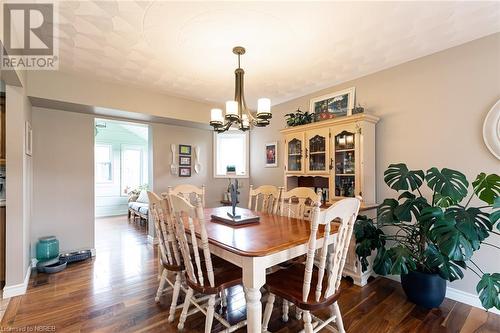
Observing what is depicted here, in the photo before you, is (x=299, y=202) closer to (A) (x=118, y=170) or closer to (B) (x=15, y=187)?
(B) (x=15, y=187)

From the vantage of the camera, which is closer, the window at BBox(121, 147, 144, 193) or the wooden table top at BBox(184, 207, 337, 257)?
the wooden table top at BBox(184, 207, 337, 257)

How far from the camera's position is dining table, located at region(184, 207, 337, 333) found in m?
1.33

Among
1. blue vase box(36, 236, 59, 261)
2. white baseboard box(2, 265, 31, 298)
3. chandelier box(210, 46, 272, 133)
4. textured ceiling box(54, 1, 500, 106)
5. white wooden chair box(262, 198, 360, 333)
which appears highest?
textured ceiling box(54, 1, 500, 106)

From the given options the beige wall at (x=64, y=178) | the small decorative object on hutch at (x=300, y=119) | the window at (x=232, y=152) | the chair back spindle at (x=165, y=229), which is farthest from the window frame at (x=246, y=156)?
the chair back spindle at (x=165, y=229)

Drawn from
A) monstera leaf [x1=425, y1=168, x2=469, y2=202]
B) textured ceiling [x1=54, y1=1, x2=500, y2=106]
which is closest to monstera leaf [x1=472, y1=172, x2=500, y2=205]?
monstera leaf [x1=425, y1=168, x2=469, y2=202]

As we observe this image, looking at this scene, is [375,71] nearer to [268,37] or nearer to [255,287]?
[268,37]

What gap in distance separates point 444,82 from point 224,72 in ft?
7.81

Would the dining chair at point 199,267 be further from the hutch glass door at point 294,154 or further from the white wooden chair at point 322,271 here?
the hutch glass door at point 294,154

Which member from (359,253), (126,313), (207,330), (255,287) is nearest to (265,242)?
(255,287)

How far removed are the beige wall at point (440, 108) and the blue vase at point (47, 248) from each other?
4.17 meters

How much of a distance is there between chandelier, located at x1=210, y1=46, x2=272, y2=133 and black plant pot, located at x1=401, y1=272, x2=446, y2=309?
2010mm

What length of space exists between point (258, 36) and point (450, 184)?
6.95 ft

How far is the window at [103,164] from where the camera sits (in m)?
6.48

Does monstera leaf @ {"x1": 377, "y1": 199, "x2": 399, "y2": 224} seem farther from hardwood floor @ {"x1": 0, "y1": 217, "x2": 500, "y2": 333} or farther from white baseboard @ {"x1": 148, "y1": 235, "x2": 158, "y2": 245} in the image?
white baseboard @ {"x1": 148, "y1": 235, "x2": 158, "y2": 245}
